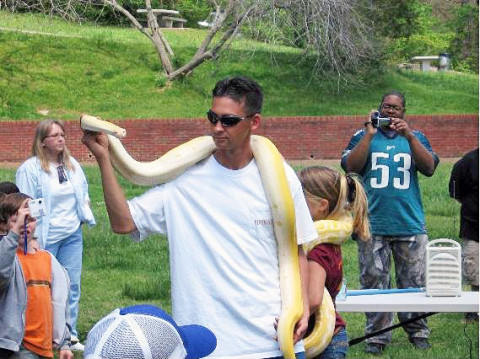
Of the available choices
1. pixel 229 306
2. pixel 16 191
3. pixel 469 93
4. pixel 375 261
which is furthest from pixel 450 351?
pixel 469 93

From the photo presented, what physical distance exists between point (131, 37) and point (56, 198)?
97.3 feet

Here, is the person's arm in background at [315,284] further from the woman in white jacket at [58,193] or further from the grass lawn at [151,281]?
A: the woman in white jacket at [58,193]

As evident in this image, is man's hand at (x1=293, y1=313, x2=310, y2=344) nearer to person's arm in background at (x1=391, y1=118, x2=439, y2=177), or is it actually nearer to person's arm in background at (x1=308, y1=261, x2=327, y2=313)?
person's arm in background at (x1=308, y1=261, x2=327, y2=313)

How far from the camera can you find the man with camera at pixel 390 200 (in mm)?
8164

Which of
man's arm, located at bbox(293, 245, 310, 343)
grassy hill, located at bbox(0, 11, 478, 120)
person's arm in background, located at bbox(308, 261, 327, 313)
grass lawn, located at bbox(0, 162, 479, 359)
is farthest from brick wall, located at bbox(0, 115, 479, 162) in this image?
man's arm, located at bbox(293, 245, 310, 343)

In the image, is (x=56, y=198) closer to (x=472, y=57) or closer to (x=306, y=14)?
(x=306, y=14)

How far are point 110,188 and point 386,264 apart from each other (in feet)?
15.6

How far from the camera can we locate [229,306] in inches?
156

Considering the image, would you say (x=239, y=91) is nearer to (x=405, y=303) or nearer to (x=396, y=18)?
(x=405, y=303)

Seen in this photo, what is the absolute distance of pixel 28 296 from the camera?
585 centimetres

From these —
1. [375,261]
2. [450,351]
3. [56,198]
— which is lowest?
[450,351]

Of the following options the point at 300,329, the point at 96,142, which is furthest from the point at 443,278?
the point at 96,142

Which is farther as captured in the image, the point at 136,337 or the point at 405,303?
the point at 405,303

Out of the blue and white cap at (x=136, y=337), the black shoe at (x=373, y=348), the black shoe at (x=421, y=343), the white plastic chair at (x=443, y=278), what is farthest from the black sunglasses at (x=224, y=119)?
the black shoe at (x=421, y=343)
